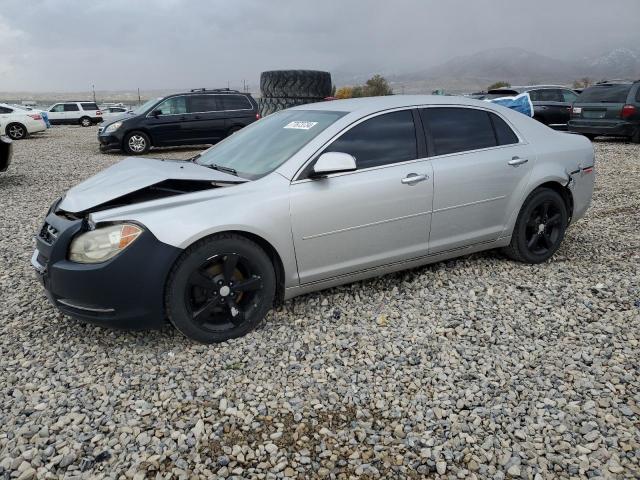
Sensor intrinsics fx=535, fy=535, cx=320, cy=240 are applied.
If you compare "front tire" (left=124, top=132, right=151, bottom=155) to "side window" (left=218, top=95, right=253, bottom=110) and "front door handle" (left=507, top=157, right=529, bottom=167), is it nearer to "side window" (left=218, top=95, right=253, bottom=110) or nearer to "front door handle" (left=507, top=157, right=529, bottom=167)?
"side window" (left=218, top=95, right=253, bottom=110)

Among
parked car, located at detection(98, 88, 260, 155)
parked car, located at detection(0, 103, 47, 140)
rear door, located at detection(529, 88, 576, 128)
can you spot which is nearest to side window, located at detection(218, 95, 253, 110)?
parked car, located at detection(98, 88, 260, 155)

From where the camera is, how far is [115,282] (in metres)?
3.16

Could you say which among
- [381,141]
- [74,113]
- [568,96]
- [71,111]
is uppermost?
[71,111]

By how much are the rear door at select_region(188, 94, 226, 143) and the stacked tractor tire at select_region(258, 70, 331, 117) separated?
146 inches

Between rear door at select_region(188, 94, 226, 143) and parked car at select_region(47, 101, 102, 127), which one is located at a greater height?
parked car at select_region(47, 101, 102, 127)

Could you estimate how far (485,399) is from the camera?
2.94m

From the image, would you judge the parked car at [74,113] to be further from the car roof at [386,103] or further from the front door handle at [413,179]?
the front door handle at [413,179]

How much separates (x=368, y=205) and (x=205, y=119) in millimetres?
11288

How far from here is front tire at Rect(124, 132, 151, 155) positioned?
45.4ft

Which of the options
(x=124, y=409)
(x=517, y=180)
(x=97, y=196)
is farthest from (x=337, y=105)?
(x=124, y=409)

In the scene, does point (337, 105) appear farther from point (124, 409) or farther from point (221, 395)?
point (124, 409)

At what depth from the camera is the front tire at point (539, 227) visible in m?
Answer: 4.71

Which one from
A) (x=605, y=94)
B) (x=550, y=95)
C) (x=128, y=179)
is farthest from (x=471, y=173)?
(x=550, y=95)

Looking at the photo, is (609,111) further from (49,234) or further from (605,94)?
(49,234)
